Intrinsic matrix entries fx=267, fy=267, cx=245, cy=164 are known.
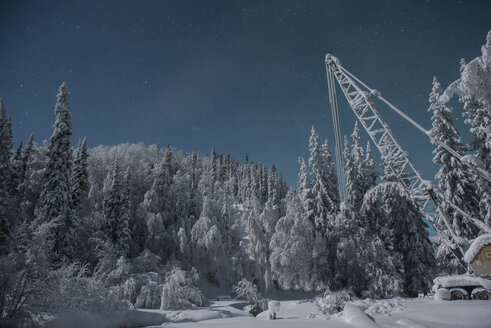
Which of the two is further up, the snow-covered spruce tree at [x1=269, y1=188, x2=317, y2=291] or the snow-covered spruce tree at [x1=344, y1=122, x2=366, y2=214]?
the snow-covered spruce tree at [x1=344, y1=122, x2=366, y2=214]

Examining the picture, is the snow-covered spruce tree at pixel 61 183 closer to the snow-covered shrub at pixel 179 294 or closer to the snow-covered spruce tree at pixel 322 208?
the snow-covered shrub at pixel 179 294

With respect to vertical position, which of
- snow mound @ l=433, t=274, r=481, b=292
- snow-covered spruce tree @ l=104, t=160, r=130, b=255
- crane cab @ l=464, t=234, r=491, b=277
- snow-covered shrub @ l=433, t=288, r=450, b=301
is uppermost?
snow-covered spruce tree @ l=104, t=160, r=130, b=255

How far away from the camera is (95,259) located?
2589 centimetres

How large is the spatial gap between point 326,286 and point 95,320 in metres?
19.0

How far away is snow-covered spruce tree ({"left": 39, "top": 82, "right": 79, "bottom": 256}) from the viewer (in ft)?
74.1

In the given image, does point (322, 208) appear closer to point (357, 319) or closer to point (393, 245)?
point (393, 245)

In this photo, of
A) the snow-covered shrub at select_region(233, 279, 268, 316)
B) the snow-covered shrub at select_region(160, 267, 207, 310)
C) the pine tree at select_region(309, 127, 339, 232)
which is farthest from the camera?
the pine tree at select_region(309, 127, 339, 232)

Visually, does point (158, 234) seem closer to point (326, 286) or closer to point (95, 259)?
point (95, 259)

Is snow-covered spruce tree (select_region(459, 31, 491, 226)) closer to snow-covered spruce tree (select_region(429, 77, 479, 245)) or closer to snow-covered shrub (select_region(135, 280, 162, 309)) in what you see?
snow-covered spruce tree (select_region(429, 77, 479, 245))

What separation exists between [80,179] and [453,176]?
3725 centimetres

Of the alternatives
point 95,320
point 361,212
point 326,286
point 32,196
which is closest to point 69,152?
point 32,196

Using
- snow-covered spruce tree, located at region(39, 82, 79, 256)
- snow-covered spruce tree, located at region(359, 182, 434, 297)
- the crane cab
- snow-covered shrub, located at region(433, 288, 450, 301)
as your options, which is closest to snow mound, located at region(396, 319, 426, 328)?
snow-covered shrub, located at region(433, 288, 450, 301)

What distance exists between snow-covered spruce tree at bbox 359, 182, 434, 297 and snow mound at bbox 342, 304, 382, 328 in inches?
615

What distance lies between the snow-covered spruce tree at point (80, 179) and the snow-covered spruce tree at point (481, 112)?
35087mm
